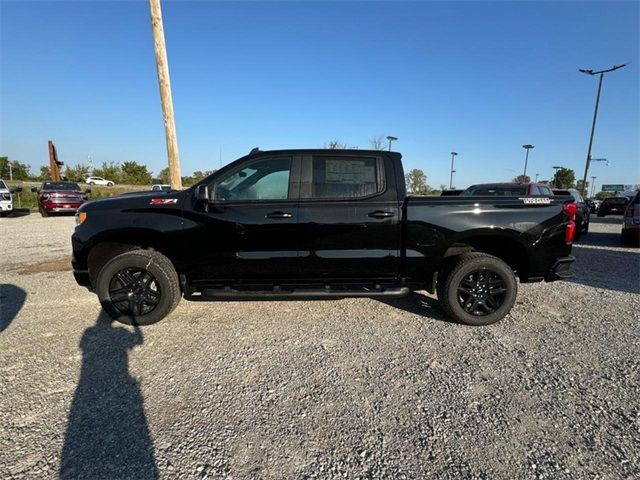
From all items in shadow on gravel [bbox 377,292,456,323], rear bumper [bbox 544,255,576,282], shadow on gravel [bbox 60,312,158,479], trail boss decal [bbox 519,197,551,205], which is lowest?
shadow on gravel [bbox 377,292,456,323]

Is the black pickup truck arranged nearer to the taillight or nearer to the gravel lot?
the taillight

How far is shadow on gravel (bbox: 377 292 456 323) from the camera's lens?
428cm

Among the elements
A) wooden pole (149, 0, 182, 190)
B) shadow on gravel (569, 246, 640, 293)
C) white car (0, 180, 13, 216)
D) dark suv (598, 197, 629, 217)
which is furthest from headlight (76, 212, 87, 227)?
dark suv (598, 197, 629, 217)

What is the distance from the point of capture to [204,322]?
160 inches

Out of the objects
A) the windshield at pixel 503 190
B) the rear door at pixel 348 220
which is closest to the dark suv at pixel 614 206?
the windshield at pixel 503 190

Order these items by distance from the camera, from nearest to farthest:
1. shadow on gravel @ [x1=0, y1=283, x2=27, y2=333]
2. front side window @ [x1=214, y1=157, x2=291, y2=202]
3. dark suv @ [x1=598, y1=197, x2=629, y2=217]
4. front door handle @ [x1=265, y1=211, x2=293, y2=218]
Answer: front door handle @ [x1=265, y1=211, x2=293, y2=218]
front side window @ [x1=214, y1=157, x2=291, y2=202]
shadow on gravel @ [x1=0, y1=283, x2=27, y2=333]
dark suv @ [x1=598, y1=197, x2=629, y2=217]

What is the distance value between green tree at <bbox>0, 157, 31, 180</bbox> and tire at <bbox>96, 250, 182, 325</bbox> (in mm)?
61457

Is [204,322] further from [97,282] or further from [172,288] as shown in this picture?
[97,282]

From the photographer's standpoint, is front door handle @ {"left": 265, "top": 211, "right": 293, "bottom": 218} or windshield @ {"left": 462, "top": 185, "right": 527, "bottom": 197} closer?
front door handle @ {"left": 265, "top": 211, "right": 293, "bottom": 218}

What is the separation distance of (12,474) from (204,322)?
2185 mm

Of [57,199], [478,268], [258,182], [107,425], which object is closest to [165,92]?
[258,182]

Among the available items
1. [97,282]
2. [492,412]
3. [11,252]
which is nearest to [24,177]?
[11,252]

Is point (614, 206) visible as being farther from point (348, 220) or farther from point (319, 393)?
point (319, 393)

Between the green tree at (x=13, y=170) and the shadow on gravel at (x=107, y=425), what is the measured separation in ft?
205
